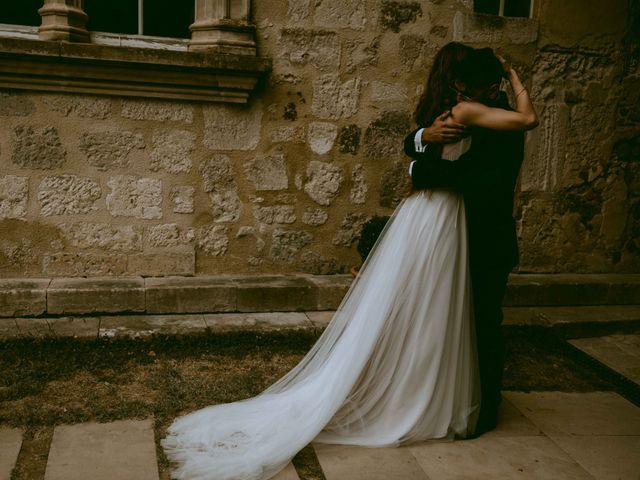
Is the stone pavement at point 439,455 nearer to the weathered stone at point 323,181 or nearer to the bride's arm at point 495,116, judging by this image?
the bride's arm at point 495,116

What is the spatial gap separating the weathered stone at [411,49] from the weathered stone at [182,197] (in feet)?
5.87

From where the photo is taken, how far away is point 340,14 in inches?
202

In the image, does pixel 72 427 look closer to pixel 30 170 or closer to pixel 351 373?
pixel 351 373

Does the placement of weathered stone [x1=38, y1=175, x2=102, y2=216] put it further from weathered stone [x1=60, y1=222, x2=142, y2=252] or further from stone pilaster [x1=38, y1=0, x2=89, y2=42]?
stone pilaster [x1=38, y1=0, x2=89, y2=42]

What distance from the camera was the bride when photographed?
129 inches

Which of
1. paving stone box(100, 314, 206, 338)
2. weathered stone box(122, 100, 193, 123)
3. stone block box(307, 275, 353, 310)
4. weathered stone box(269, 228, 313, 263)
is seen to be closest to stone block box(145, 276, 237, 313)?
paving stone box(100, 314, 206, 338)

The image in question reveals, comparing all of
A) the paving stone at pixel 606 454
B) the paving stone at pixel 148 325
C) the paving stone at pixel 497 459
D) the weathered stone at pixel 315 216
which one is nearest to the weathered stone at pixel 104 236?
the paving stone at pixel 148 325

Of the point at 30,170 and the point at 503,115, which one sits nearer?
the point at 503,115

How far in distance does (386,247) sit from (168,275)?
2.15 metres

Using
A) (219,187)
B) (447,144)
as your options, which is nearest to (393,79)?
(219,187)

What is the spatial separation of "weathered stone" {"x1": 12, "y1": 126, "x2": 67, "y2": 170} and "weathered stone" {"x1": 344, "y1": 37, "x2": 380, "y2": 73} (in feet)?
6.75

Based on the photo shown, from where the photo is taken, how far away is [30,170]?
4793 millimetres

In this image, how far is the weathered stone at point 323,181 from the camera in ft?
17.3

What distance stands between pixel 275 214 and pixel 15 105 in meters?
1.86
